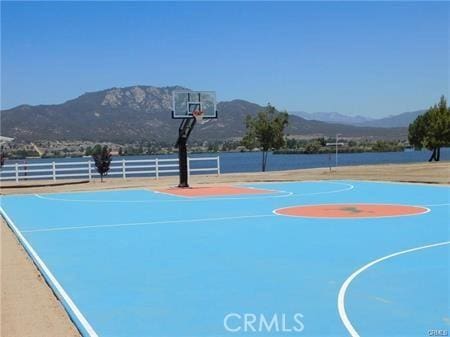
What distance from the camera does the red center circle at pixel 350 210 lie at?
55.7 ft

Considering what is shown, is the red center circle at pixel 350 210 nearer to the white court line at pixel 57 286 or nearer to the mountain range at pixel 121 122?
the white court line at pixel 57 286

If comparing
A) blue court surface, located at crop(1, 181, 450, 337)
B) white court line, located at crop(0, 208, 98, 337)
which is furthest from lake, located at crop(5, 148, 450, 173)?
white court line, located at crop(0, 208, 98, 337)

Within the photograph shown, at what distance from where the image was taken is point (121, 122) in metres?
156

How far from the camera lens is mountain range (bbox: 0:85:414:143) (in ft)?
417

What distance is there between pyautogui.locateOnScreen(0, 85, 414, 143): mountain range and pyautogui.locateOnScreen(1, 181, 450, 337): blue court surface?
9477cm

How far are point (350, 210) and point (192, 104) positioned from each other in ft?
40.2

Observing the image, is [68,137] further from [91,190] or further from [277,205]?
[277,205]

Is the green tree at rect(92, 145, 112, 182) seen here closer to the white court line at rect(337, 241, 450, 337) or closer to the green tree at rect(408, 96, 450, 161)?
the white court line at rect(337, 241, 450, 337)

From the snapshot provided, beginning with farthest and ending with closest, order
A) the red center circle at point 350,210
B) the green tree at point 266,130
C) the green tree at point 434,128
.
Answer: the green tree at point 434,128 → the green tree at point 266,130 → the red center circle at point 350,210

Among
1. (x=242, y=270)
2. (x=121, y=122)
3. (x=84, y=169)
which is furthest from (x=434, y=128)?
(x=121, y=122)

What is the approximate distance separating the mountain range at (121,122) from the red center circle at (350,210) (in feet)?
301

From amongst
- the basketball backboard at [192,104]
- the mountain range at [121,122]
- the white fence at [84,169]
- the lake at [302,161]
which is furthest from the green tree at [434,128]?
the mountain range at [121,122]

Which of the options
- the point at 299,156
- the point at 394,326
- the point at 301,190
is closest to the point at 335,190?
the point at 301,190

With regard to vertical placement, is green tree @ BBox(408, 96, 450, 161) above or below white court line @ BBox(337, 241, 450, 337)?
above
